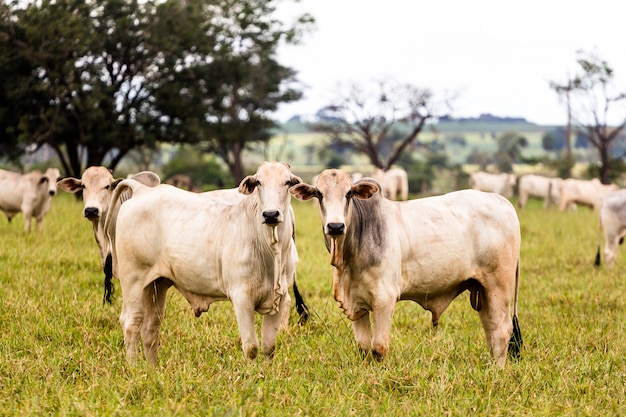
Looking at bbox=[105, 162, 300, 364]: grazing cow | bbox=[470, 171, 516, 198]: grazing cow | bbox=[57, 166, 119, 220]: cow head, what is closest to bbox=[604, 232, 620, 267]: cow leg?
bbox=[57, 166, 119, 220]: cow head

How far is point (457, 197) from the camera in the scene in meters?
6.61

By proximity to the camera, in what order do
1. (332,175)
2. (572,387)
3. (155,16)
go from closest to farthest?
(572,387), (332,175), (155,16)

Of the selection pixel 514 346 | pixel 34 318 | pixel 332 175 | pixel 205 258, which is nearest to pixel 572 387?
pixel 514 346

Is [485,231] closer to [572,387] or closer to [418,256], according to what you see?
[418,256]

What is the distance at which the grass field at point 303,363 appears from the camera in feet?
16.1

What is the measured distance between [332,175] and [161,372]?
181 centimetres

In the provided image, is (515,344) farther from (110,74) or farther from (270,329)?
(110,74)

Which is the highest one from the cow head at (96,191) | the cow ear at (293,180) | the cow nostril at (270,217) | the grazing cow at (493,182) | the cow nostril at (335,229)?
the cow ear at (293,180)

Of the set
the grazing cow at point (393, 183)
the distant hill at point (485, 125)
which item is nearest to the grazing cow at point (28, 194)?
the grazing cow at point (393, 183)

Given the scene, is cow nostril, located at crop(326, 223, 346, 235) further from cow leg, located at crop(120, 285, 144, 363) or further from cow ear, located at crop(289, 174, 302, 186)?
cow leg, located at crop(120, 285, 144, 363)

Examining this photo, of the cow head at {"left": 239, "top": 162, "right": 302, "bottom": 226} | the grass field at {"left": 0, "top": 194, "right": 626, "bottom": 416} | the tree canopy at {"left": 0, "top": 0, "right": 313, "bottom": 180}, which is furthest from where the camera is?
the tree canopy at {"left": 0, "top": 0, "right": 313, "bottom": 180}

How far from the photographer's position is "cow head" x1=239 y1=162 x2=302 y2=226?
18.7 feet

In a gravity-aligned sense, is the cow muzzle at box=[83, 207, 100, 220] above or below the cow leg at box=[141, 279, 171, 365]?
above

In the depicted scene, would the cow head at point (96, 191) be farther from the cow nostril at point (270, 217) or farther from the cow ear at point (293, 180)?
the cow nostril at point (270, 217)
